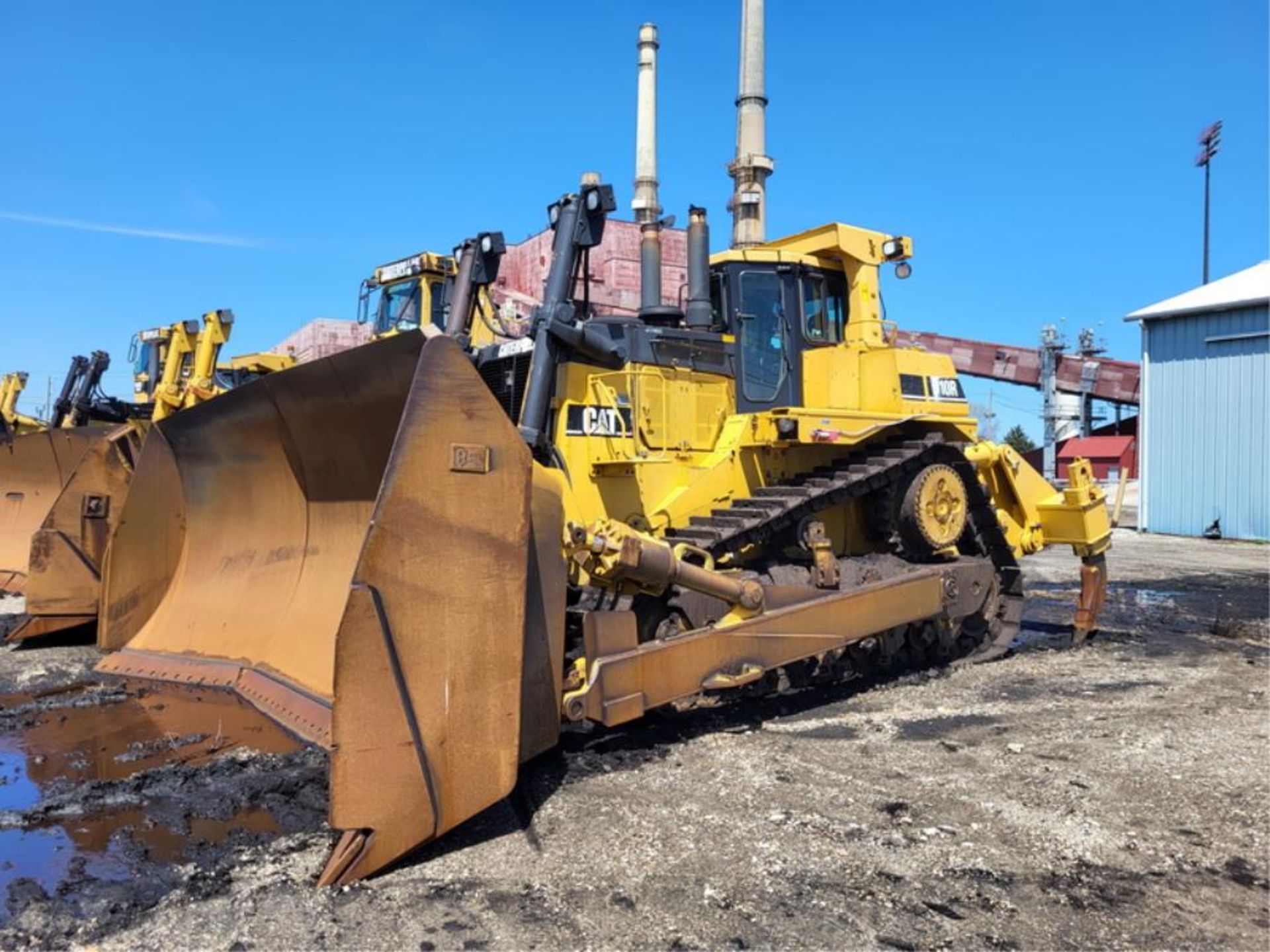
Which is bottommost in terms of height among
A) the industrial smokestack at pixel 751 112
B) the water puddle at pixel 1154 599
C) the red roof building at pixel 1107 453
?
the water puddle at pixel 1154 599

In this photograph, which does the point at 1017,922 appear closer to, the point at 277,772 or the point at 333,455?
the point at 277,772

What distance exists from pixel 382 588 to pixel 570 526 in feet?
3.84

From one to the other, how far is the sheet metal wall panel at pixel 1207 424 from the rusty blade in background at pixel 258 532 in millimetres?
21465

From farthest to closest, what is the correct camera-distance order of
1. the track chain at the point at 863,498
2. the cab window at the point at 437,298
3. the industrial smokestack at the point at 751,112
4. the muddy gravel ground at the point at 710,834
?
the industrial smokestack at the point at 751,112, the cab window at the point at 437,298, the track chain at the point at 863,498, the muddy gravel ground at the point at 710,834

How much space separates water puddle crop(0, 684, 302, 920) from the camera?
375 centimetres

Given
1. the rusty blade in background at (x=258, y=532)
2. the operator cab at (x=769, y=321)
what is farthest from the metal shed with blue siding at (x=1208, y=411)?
the rusty blade in background at (x=258, y=532)

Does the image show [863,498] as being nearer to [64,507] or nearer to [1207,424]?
[64,507]

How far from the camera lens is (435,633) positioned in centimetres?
366

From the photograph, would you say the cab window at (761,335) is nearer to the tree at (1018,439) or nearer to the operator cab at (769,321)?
the operator cab at (769,321)

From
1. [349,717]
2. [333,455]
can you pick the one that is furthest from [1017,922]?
[333,455]

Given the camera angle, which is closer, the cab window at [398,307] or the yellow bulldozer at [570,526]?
the yellow bulldozer at [570,526]

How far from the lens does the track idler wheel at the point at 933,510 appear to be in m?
7.19

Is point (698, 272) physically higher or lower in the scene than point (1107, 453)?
higher

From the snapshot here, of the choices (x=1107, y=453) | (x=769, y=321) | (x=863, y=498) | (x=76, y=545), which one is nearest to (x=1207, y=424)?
(x=1107, y=453)
